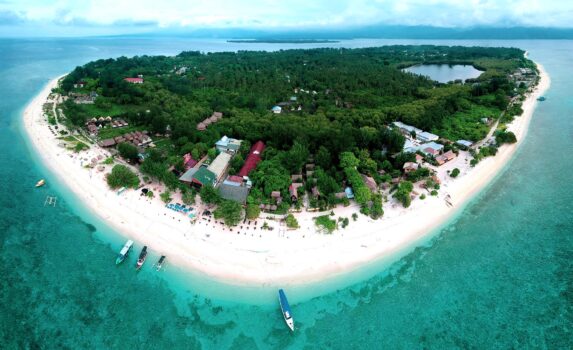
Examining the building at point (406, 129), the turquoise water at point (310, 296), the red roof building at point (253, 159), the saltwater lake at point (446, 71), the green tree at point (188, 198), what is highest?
the saltwater lake at point (446, 71)

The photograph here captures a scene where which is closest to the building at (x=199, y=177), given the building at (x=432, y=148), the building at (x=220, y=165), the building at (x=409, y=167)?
the building at (x=220, y=165)

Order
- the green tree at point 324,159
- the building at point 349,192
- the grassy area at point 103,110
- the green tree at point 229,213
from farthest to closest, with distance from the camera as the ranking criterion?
1. the grassy area at point 103,110
2. the green tree at point 324,159
3. the building at point 349,192
4. the green tree at point 229,213

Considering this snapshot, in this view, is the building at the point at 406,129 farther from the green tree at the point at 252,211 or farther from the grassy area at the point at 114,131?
the grassy area at the point at 114,131

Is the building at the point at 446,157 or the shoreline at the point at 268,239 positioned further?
the building at the point at 446,157

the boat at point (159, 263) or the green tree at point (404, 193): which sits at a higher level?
the green tree at point (404, 193)

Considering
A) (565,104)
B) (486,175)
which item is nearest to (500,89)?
(565,104)

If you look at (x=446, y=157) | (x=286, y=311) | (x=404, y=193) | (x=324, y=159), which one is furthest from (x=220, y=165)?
(x=446, y=157)

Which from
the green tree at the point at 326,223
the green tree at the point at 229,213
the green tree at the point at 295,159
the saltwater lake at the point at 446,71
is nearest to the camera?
the green tree at the point at 229,213

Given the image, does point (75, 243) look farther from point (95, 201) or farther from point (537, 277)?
point (537, 277)
